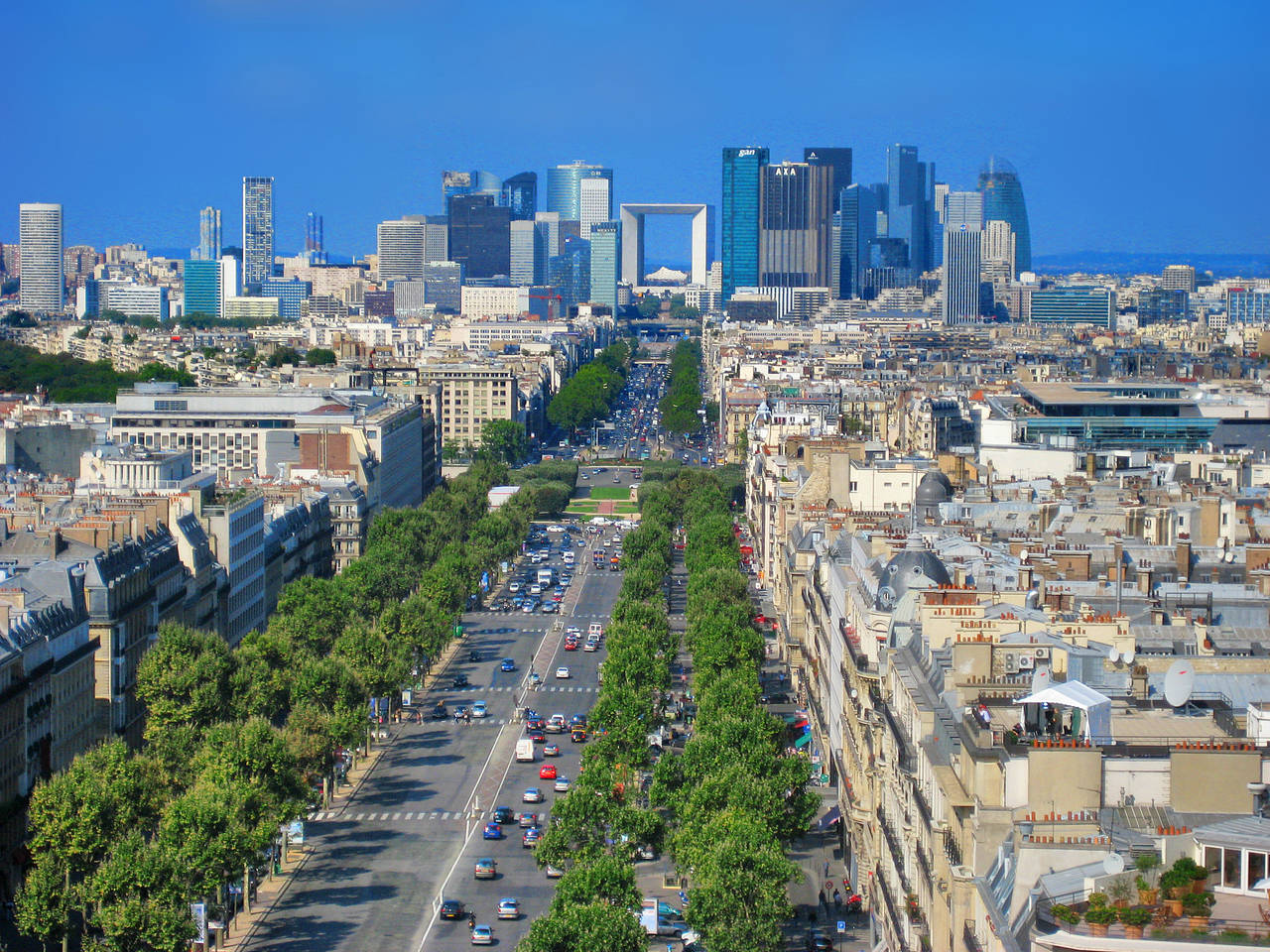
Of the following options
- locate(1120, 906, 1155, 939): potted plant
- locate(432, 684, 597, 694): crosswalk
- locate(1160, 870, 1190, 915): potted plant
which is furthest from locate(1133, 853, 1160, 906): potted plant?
locate(432, 684, 597, 694): crosswalk

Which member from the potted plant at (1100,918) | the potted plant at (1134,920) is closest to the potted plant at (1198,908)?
the potted plant at (1134,920)

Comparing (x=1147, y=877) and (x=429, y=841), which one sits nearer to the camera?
(x=1147, y=877)

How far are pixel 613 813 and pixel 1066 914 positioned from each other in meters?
31.7

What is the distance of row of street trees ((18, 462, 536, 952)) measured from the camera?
5269 cm

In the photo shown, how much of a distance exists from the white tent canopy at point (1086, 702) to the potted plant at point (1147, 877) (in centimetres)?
625

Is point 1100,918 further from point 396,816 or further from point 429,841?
point 396,816

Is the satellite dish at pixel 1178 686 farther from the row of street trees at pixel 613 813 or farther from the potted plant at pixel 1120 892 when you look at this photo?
the row of street trees at pixel 613 813

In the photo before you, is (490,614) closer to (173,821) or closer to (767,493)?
(767,493)

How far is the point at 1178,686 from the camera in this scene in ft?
138

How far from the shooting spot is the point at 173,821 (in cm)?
5562

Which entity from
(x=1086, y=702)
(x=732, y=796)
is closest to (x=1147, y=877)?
(x=1086, y=702)

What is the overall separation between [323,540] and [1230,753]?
83.2 meters

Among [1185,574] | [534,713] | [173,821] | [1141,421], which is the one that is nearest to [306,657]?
[534,713]

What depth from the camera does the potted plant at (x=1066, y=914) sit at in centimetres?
2917
